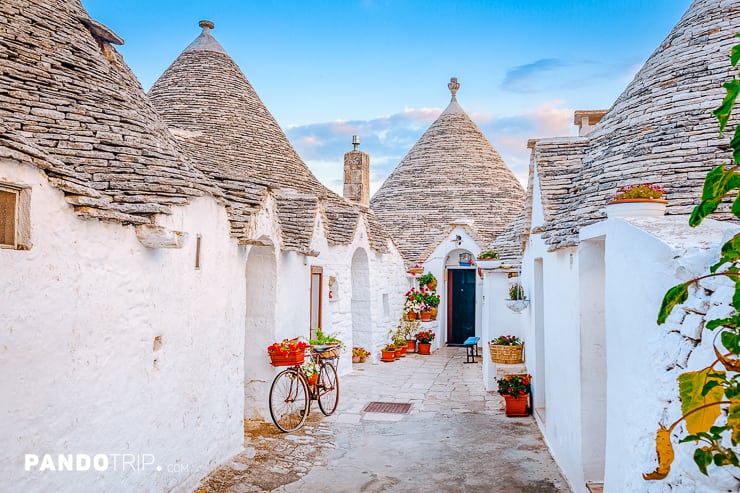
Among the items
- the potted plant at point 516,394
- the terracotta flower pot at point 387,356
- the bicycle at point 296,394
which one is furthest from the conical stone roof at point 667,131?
the terracotta flower pot at point 387,356

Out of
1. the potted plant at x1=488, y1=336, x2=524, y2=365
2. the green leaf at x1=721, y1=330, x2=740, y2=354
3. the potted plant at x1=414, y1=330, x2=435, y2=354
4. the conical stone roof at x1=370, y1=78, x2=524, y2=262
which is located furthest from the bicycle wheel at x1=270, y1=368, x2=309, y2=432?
the conical stone roof at x1=370, y1=78, x2=524, y2=262

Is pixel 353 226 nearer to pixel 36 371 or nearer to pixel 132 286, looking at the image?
pixel 132 286

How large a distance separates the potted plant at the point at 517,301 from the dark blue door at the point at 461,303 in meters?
8.57

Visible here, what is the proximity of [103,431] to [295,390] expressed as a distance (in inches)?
198

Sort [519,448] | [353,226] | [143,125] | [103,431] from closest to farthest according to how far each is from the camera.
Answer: [103,431], [143,125], [519,448], [353,226]

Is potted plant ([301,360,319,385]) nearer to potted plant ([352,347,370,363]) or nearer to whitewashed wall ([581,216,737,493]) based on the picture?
whitewashed wall ([581,216,737,493])

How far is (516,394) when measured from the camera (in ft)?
29.5

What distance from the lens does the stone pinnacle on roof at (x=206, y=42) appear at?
588 inches

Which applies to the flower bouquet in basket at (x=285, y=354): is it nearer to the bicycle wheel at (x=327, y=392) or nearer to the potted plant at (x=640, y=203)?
the bicycle wheel at (x=327, y=392)

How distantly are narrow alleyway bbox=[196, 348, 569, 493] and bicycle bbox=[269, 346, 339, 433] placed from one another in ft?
0.61

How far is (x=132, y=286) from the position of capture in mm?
4809

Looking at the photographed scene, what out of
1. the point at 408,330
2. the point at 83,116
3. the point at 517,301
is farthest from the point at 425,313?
the point at 83,116

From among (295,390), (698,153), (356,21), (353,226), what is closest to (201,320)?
(295,390)

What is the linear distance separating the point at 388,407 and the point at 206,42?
10.1 m
